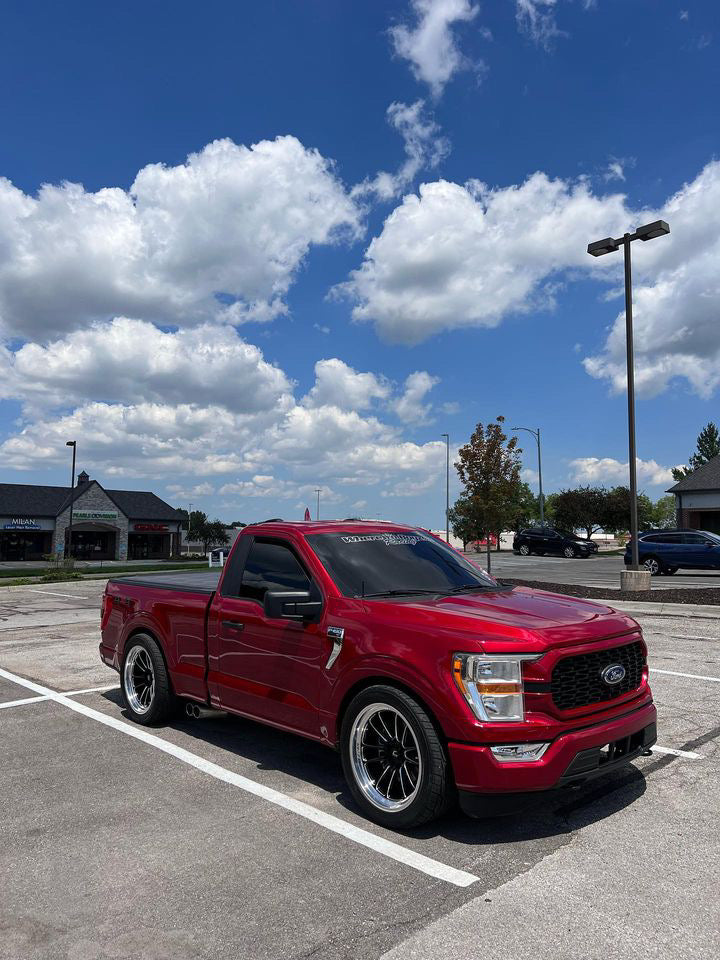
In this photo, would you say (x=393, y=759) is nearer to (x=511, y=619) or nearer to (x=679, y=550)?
(x=511, y=619)

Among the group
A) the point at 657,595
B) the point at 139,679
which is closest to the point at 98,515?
the point at 657,595

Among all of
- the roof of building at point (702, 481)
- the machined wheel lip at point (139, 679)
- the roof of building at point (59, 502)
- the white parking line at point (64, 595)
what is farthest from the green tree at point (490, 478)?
the roof of building at point (59, 502)

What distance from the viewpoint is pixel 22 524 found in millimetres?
63750

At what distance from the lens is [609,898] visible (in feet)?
10.5

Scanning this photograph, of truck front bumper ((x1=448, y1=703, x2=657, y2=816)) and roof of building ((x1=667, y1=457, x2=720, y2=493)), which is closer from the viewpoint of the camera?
truck front bumper ((x1=448, y1=703, x2=657, y2=816))

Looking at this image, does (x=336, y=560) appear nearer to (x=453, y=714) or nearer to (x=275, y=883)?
(x=453, y=714)

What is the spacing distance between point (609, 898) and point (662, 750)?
8.07ft

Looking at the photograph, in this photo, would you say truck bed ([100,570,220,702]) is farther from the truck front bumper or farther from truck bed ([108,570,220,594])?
the truck front bumper

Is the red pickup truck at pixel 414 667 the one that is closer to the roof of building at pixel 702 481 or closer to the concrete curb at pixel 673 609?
the concrete curb at pixel 673 609

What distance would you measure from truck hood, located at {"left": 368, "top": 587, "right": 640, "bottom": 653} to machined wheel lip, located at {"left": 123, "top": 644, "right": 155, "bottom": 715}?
9.78 ft

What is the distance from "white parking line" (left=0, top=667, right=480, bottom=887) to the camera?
348 cm

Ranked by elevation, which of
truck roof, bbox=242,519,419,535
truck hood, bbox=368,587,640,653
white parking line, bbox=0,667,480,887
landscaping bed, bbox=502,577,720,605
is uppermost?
truck roof, bbox=242,519,419,535

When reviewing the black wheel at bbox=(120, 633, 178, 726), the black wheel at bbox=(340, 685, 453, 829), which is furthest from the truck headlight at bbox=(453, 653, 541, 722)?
the black wheel at bbox=(120, 633, 178, 726)

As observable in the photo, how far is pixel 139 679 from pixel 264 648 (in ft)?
7.08
